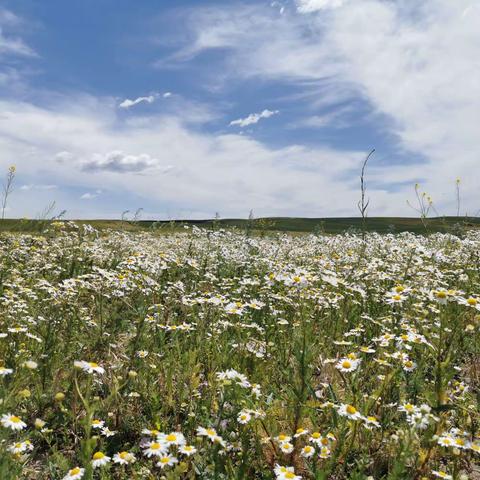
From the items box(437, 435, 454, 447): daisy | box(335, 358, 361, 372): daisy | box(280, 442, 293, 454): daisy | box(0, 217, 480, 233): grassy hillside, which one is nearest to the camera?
box(280, 442, 293, 454): daisy

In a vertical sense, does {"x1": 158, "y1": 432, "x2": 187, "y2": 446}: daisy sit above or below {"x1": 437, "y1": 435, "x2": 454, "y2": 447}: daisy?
above

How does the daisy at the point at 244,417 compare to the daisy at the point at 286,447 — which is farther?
the daisy at the point at 244,417

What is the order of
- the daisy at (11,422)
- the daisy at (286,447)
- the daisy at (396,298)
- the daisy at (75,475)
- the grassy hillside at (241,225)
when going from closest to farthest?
the daisy at (75,475), the daisy at (11,422), the daisy at (286,447), the daisy at (396,298), the grassy hillside at (241,225)

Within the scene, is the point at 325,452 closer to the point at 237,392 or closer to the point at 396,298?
the point at 237,392

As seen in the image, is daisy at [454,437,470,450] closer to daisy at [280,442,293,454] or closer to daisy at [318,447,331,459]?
→ daisy at [318,447,331,459]

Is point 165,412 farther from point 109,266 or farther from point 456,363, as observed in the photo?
point 109,266

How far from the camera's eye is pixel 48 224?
11602 mm

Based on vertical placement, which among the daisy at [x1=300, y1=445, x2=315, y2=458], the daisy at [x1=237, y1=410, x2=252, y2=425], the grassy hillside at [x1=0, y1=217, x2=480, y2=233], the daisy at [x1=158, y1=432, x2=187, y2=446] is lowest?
the daisy at [x1=300, y1=445, x2=315, y2=458]

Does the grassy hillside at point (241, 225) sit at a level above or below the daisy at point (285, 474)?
above

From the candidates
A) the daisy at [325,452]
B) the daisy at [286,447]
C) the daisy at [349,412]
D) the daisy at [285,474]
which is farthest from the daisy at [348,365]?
the daisy at [285,474]

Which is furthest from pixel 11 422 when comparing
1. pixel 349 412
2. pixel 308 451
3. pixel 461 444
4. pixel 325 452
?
pixel 461 444

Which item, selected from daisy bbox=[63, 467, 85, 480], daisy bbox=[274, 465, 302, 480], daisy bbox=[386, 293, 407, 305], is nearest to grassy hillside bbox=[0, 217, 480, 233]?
daisy bbox=[386, 293, 407, 305]

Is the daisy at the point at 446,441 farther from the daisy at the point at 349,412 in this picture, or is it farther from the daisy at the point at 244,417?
the daisy at the point at 244,417

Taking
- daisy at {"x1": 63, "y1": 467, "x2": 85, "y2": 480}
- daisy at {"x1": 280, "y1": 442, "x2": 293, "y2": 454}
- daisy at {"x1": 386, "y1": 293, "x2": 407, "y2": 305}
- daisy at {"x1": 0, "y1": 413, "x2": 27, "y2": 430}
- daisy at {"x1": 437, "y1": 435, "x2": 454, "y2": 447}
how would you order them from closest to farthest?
daisy at {"x1": 63, "y1": 467, "x2": 85, "y2": 480}
daisy at {"x1": 0, "y1": 413, "x2": 27, "y2": 430}
daisy at {"x1": 280, "y1": 442, "x2": 293, "y2": 454}
daisy at {"x1": 437, "y1": 435, "x2": 454, "y2": 447}
daisy at {"x1": 386, "y1": 293, "x2": 407, "y2": 305}
